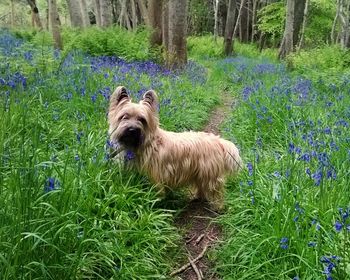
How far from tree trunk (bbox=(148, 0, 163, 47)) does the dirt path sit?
9.49 m

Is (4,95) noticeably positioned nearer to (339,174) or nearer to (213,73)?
(339,174)

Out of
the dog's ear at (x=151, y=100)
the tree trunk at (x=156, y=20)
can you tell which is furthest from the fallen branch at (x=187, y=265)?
the tree trunk at (x=156, y=20)

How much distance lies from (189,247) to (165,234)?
0.90ft

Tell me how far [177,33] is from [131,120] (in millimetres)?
8075

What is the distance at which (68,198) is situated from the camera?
9.12ft

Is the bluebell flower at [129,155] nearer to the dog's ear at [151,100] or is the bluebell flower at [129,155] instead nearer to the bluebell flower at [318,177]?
the dog's ear at [151,100]

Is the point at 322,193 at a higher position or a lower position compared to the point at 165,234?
higher

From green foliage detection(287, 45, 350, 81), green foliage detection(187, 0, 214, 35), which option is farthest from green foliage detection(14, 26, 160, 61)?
green foliage detection(187, 0, 214, 35)

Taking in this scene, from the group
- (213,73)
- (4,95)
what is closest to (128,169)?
(4,95)

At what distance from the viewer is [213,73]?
46.0ft

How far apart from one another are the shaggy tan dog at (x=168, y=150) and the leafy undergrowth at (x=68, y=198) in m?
0.25

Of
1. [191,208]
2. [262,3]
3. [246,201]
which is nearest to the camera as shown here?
[246,201]

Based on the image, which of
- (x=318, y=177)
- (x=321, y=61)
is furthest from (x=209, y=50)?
(x=318, y=177)

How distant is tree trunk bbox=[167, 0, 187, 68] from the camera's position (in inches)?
445
